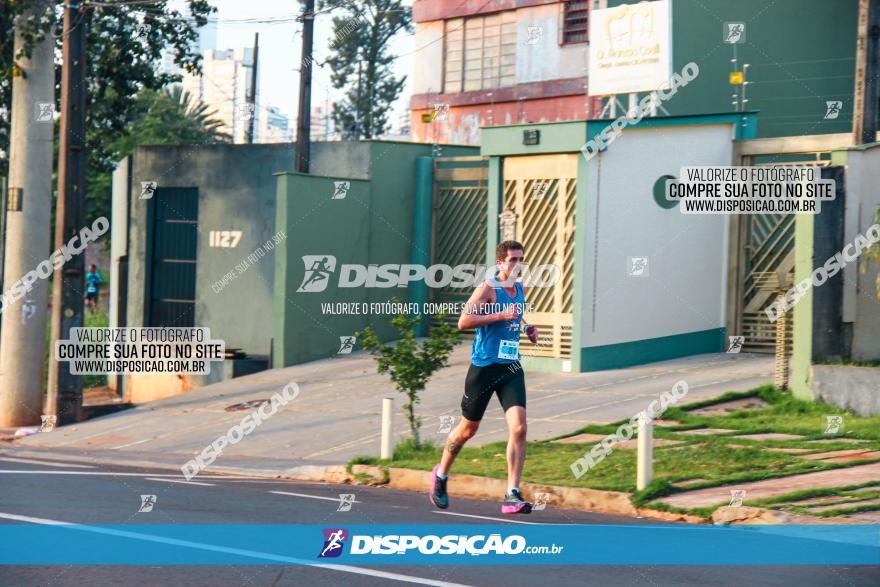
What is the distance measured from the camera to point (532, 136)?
19953 mm

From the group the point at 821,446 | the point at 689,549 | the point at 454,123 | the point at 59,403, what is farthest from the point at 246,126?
the point at 689,549

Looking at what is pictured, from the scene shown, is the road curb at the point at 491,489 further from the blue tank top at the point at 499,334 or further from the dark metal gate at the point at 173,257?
the dark metal gate at the point at 173,257

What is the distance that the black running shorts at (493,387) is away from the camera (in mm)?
10070

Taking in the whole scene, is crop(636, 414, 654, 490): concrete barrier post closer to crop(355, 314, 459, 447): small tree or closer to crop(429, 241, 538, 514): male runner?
crop(429, 241, 538, 514): male runner

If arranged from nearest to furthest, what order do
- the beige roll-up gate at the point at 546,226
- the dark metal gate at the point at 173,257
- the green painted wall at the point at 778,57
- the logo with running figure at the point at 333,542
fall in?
1. the logo with running figure at the point at 333,542
2. the beige roll-up gate at the point at 546,226
3. the dark metal gate at the point at 173,257
4. the green painted wall at the point at 778,57

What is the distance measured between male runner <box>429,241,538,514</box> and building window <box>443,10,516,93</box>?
21972 mm

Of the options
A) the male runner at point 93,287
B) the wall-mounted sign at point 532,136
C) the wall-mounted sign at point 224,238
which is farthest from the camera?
the male runner at point 93,287

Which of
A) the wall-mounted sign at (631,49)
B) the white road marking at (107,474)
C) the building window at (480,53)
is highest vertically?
the building window at (480,53)

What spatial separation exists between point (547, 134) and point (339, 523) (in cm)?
1118

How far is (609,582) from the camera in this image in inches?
296

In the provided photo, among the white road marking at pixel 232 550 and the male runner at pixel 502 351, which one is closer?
the white road marking at pixel 232 550

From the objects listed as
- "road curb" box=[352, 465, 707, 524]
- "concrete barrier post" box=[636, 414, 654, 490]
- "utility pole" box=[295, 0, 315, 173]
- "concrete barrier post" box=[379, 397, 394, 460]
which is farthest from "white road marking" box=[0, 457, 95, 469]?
"utility pole" box=[295, 0, 315, 173]

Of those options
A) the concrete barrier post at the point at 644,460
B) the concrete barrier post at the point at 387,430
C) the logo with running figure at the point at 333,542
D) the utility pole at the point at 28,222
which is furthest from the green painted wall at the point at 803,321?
the utility pole at the point at 28,222

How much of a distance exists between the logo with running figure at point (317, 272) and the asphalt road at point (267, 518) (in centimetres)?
806
